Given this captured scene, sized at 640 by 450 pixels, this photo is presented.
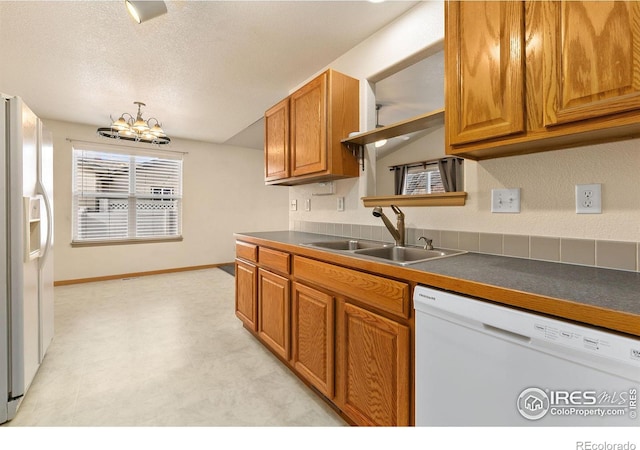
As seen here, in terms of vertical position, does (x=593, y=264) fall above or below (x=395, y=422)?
above

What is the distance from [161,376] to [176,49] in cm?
253

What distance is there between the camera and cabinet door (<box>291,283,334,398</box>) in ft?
5.00

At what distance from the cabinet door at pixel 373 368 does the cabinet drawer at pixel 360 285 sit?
0.22ft

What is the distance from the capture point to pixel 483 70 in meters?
1.16

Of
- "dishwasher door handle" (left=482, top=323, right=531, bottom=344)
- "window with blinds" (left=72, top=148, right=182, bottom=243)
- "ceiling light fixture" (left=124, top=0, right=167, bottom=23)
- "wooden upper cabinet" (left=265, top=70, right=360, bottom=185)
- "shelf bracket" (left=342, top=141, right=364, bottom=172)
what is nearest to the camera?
"dishwasher door handle" (left=482, top=323, right=531, bottom=344)

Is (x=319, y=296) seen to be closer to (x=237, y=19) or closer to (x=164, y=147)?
(x=237, y=19)

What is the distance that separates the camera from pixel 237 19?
77.7 inches

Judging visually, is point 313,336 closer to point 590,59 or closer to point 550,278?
point 550,278

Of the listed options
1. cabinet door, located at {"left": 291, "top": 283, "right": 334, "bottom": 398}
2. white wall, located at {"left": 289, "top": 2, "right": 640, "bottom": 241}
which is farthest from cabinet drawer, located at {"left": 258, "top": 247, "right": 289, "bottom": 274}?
white wall, located at {"left": 289, "top": 2, "right": 640, "bottom": 241}

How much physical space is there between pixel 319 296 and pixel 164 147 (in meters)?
4.73

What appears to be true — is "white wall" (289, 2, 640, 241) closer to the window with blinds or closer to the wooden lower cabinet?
the wooden lower cabinet

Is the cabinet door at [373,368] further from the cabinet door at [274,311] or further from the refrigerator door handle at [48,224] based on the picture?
the refrigerator door handle at [48,224]

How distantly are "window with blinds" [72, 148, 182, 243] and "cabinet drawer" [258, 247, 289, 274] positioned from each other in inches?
145
